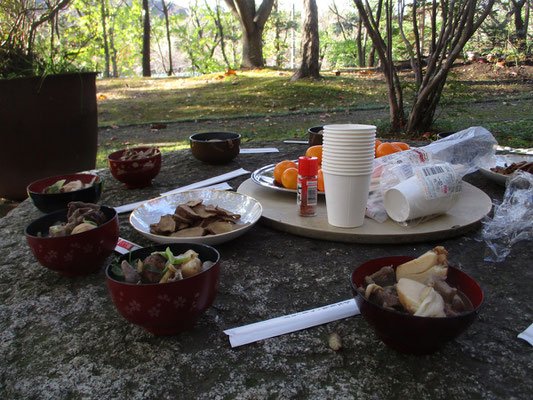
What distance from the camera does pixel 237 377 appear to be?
0.82 m

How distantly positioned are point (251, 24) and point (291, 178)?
32.7ft

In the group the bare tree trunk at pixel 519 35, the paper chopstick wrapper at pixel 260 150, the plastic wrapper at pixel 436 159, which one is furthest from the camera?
the bare tree trunk at pixel 519 35

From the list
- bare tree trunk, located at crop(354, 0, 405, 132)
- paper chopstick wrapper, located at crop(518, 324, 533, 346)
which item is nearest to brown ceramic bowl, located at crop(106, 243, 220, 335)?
paper chopstick wrapper, located at crop(518, 324, 533, 346)

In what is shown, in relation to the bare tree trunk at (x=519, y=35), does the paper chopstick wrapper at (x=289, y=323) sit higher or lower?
lower

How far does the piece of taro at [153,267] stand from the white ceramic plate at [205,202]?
0.33m

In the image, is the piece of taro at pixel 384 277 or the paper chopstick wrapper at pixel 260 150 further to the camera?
the paper chopstick wrapper at pixel 260 150

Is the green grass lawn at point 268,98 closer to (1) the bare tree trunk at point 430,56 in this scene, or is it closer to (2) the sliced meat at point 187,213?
(1) the bare tree trunk at point 430,56

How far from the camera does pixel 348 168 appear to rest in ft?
4.25

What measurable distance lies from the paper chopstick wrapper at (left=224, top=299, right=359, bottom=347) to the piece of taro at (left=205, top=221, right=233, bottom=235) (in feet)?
1.37

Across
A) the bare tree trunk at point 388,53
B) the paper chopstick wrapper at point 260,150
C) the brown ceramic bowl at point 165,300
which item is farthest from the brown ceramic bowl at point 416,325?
the bare tree trunk at point 388,53

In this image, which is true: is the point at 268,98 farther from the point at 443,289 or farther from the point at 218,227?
the point at 443,289

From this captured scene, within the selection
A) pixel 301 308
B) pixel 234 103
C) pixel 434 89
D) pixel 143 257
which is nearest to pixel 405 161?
pixel 301 308

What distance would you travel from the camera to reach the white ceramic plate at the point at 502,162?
1816mm

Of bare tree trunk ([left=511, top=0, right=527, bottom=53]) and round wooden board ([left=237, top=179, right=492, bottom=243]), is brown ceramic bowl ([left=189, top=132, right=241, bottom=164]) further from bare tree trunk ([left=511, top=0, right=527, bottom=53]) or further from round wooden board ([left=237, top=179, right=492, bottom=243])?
bare tree trunk ([left=511, top=0, right=527, bottom=53])
